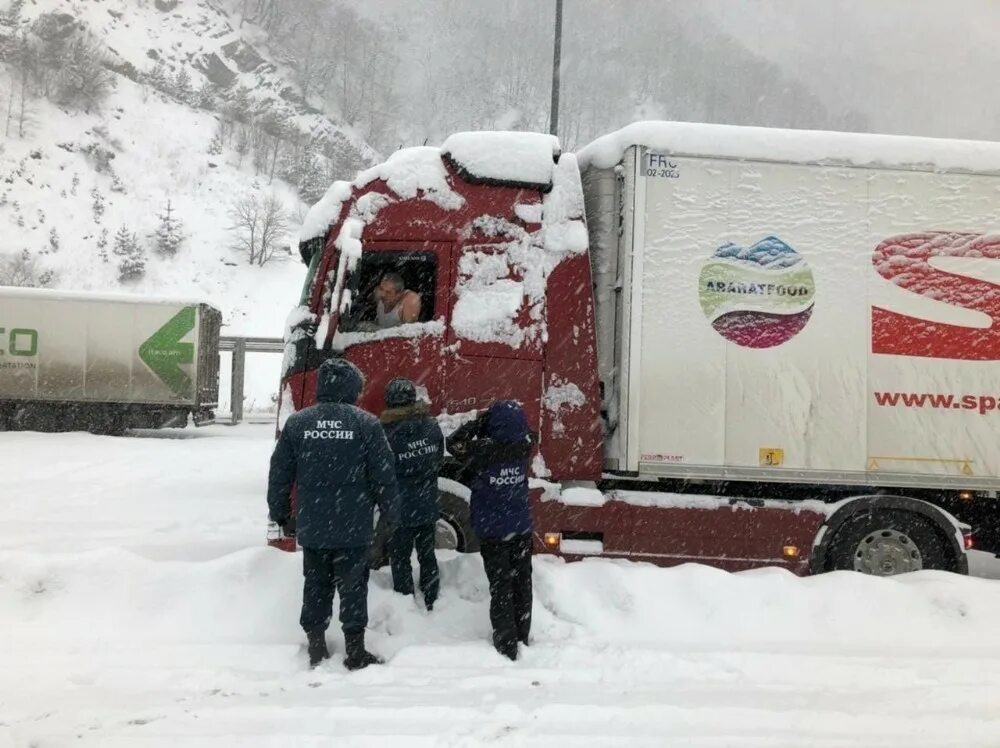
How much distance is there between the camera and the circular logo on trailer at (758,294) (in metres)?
5.09

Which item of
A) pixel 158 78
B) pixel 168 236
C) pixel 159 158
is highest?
pixel 158 78

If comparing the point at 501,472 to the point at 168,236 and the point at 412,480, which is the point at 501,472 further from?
the point at 168,236

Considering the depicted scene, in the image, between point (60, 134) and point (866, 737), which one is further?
point (60, 134)

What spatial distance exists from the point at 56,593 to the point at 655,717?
395 cm

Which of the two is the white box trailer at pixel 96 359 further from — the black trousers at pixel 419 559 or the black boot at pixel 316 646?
the black boot at pixel 316 646

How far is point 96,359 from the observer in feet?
52.9

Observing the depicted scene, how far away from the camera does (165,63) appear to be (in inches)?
2290

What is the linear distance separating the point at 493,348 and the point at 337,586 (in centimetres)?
214

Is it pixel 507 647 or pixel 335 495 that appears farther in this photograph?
pixel 507 647

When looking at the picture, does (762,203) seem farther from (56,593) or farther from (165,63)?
(165,63)

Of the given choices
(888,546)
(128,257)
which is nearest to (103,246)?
(128,257)

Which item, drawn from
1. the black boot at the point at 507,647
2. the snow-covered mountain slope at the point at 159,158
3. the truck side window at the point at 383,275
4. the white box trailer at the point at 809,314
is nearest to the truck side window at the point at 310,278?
the truck side window at the point at 383,275

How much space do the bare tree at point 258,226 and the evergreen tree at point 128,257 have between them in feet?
18.7

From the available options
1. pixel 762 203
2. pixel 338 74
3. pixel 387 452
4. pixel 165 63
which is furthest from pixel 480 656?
pixel 338 74
